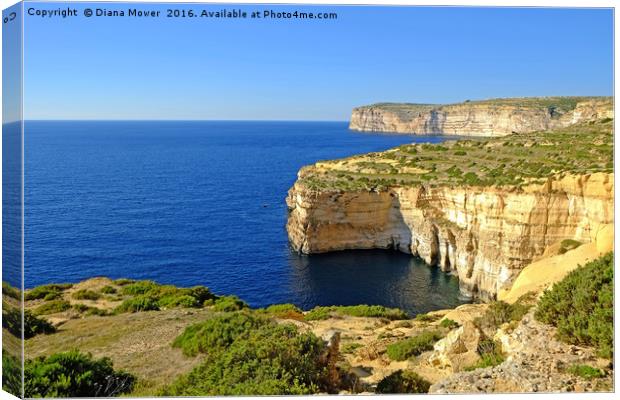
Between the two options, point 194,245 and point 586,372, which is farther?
point 194,245

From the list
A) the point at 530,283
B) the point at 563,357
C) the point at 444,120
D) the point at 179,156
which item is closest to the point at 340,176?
the point at 530,283

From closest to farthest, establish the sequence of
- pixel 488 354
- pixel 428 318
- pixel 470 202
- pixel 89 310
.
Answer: pixel 488 354 < pixel 89 310 < pixel 428 318 < pixel 470 202

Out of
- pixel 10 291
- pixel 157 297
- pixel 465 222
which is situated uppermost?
pixel 10 291

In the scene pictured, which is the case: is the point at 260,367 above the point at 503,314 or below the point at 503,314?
above

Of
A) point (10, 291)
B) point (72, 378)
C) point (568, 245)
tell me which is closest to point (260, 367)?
point (72, 378)

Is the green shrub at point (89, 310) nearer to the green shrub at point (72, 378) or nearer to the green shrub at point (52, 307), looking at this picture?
the green shrub at point (52, 307)

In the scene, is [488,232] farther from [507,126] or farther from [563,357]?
[507,126]

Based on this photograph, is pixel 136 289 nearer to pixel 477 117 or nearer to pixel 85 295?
pixel 85 295
